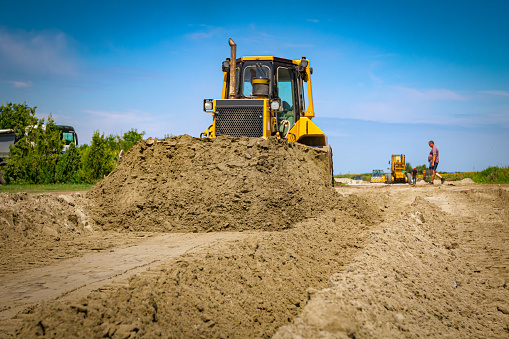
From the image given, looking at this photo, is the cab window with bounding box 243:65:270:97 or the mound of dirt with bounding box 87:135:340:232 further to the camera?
the cab window with bounding box 243:65:270:97

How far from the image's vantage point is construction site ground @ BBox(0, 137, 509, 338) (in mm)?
3189

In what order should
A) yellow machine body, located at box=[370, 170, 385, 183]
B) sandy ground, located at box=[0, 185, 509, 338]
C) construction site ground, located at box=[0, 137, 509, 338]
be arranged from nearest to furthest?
sandy ground, located at box=[0, 185, 509, 338] → construction site ground, located at box=[0, 137, 509, 338] → yellow machine body, located at box=[370, 170, 385, 183]

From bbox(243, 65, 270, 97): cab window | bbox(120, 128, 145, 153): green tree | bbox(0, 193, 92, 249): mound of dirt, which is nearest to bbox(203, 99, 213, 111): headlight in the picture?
bbox(243, 65, 270, 97): cab window

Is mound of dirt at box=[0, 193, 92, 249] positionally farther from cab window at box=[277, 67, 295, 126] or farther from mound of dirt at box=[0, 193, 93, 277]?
cab window at box=[277, 67, 295, 126]

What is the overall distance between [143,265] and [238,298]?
1115 millimetres

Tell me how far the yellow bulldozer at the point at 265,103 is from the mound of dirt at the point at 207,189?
0.95 m

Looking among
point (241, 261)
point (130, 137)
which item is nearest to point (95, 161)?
point (130, 137)

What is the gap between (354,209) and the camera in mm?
8703

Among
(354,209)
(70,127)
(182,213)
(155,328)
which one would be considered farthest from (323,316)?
(70,127)

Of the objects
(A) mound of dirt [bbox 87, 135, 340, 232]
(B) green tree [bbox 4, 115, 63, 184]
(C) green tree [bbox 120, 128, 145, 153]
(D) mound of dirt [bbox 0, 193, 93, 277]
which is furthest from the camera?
(C) green tree [bbox 120, 128, 145, 153]

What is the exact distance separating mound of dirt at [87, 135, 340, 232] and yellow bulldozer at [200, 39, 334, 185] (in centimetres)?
95

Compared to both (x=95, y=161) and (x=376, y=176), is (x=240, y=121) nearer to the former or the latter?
(x=95, y=161)

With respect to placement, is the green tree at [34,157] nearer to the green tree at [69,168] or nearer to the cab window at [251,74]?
the green tree at [69,168]

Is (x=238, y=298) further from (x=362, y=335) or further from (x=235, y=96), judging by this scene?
(x=235, y=96)
